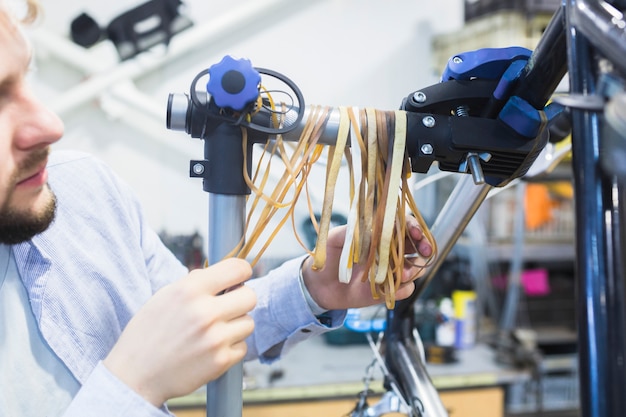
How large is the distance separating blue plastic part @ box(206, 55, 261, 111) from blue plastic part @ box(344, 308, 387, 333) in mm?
468

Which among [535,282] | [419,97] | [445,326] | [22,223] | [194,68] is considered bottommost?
[445,326]

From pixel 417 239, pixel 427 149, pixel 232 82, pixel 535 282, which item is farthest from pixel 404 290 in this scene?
pixel 535 282

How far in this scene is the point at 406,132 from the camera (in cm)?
46

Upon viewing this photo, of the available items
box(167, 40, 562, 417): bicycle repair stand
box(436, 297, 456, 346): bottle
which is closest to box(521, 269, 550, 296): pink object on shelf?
box(436, 297, 456, 346): bottle

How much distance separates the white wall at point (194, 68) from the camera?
1785 mm

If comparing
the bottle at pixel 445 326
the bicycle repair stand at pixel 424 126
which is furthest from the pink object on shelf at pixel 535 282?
the bicycle repair stand at pixel 424 126

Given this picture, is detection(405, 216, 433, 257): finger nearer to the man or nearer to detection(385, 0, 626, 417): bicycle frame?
the man

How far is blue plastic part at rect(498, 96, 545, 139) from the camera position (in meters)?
0.44

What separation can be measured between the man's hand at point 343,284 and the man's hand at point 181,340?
0.58ft

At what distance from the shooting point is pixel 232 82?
42cm

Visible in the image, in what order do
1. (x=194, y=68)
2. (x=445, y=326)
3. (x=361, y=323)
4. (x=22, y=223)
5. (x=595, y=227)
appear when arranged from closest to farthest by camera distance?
(x=595, y=227) < (x=22, y=223) < (x=361, y=323) < (x=445, y=326) < (x=194, y=68)

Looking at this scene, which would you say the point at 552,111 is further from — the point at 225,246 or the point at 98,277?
the point at 98,277

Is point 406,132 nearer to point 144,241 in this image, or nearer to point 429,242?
point 429,242

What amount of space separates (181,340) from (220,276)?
6 centimetres
